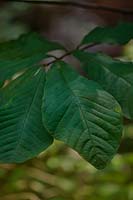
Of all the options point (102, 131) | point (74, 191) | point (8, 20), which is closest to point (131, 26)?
point (102, 131)

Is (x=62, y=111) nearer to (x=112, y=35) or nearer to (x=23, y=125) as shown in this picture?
(x=23, y=125)

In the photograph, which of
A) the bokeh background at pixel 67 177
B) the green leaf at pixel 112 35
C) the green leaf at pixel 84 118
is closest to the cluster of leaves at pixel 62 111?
the green leaf at pixel 84 118

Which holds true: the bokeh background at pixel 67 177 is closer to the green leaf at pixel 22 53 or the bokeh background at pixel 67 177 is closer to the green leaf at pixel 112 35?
the green leaf at pixel 112 35

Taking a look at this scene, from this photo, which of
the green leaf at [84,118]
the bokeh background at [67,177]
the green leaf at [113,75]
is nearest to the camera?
the green leaf at [84,118]

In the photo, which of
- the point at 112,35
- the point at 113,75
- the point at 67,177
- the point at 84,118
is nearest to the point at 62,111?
the point at 84,118

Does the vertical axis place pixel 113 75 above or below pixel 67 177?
above
